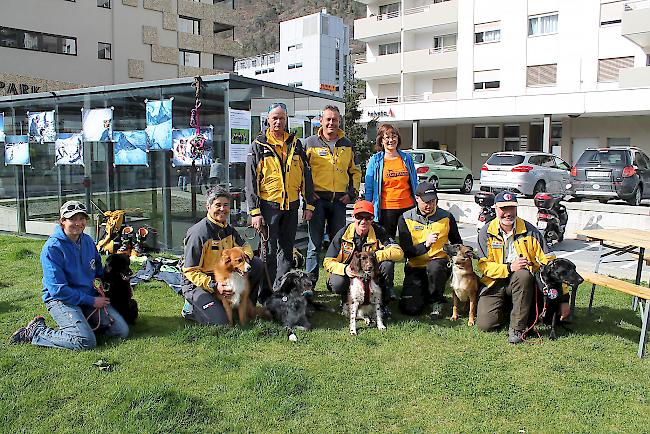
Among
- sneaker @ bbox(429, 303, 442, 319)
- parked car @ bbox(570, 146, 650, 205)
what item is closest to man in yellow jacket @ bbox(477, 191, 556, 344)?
sneaker @ bbox(429, 303, 442, 319)

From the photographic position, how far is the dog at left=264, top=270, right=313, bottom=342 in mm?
5094

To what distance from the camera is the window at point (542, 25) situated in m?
29.5

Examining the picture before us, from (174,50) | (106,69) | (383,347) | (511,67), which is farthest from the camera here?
(174,50)

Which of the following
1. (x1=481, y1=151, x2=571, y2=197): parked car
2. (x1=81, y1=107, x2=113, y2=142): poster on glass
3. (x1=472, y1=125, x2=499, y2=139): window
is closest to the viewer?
(x1=81, y1=107, x2=113, y2=142): poster on glass

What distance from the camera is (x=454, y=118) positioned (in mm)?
31531

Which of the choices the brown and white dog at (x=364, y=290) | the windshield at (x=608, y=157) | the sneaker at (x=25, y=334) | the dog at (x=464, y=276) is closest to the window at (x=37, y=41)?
the windshield at (x=608, y=157)

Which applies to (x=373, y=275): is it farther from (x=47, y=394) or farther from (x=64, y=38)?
(x=64, y=38)

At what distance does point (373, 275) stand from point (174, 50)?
125 feet

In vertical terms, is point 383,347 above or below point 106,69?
below

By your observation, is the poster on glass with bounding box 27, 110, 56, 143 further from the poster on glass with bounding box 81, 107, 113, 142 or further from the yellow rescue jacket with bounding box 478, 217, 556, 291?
the yellow rescue jacket with bounding box 478, 217, 556, 291

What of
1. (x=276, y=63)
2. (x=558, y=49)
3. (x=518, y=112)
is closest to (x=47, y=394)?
(x=518, y=112)

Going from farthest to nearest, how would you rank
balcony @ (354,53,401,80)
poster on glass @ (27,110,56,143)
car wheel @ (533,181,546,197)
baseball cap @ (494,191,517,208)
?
balcony @ (354,53,401,80), car wheel @ (533,181,546,197), poster on glass @ (27,110,56,143), baseball cap @ (494,191,517,208)

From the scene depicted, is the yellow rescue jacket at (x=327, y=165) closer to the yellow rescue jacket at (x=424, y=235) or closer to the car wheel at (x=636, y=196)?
the yellow rescue jacket at (x=424, y=235)

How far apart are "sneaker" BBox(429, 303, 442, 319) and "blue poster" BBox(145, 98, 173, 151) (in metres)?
4.68
